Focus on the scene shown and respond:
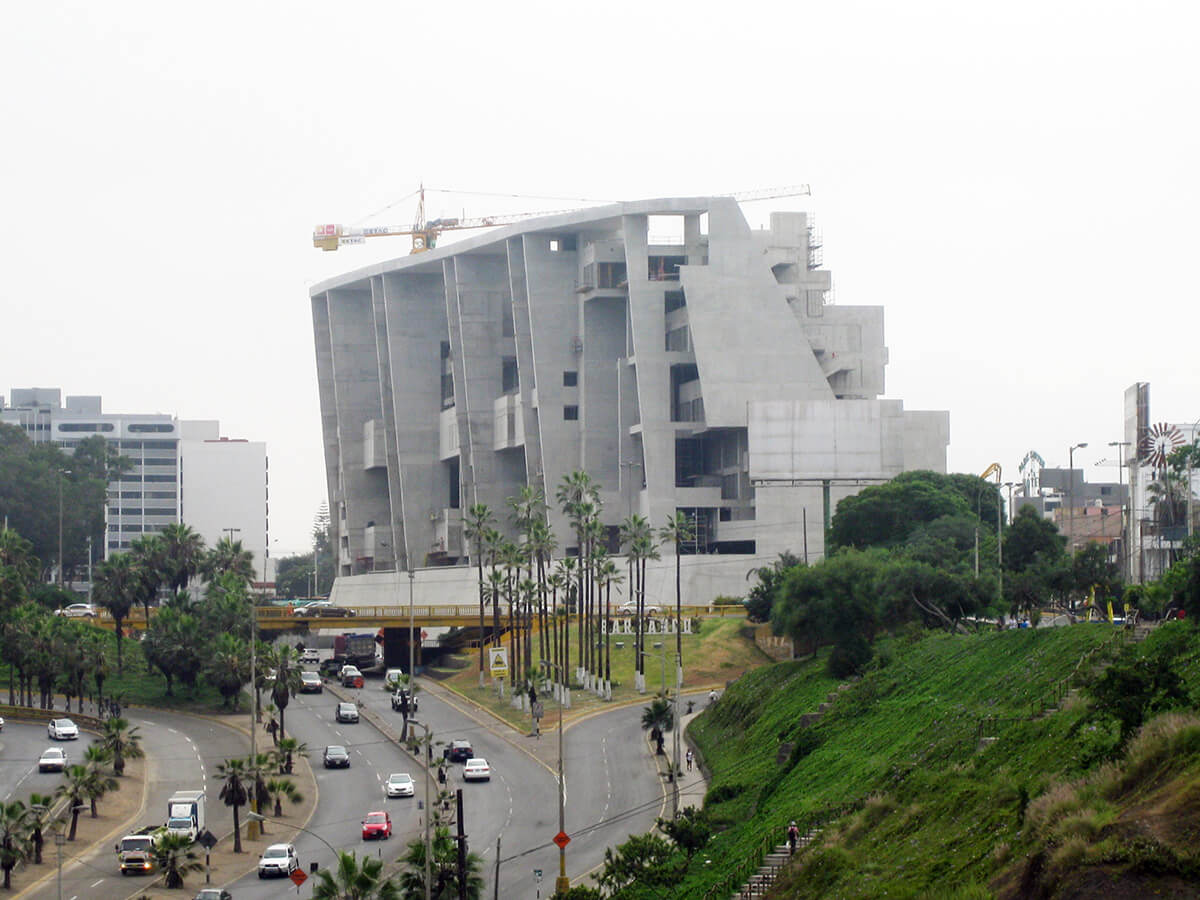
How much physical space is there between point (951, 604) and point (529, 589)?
113ft

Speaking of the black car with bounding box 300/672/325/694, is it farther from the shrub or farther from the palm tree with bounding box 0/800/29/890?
the palm tree with bounding box 0/800/29/890

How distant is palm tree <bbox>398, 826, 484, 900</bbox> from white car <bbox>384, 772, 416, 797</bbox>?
24549mm

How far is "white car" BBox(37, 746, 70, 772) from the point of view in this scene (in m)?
91.8

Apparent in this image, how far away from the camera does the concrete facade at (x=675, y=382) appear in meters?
151

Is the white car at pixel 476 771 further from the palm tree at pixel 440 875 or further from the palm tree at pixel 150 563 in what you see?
the palm tree at pixel 150 563

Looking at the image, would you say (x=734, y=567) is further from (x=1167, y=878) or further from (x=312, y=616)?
(x=1167, y=878)

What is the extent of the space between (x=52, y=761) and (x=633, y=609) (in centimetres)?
5831

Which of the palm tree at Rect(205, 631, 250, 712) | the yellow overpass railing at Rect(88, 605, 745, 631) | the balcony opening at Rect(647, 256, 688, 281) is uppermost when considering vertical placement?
the balcony opening at Rect(647, 256, 688, 281)

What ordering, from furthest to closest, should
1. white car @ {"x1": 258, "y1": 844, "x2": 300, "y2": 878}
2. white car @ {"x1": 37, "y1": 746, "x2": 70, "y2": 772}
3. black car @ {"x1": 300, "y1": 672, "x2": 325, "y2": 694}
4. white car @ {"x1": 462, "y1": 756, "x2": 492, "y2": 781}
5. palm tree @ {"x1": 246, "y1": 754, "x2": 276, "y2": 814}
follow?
black car @ {"x1": 300, "y1": 672, "x2": 325, "y2": 694}
white car @ {"x1": 37, "y1": 746, "x2": 70, "y2": 772}
white car @ {"x1": 462, "y1": 756, "x2": 492, "y2": 781}
palm tree @ {"x1": 246, "y1": 754, "x2": 276, "y2": 814}
white car @ {"x1": 258, "y1": 844, "x2": 300, "y2": 878}

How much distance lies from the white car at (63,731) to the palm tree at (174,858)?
35.9 meters

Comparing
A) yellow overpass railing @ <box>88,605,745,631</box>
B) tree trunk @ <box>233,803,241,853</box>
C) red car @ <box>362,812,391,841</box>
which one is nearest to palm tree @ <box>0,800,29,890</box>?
tree trunk @ <box>233,803,241,853</box>

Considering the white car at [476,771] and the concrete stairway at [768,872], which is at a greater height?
the concrete stairway at [768,872]

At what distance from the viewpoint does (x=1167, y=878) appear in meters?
33.2

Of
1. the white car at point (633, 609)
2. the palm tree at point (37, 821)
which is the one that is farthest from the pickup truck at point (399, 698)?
the palm tree at point (37, 821)
